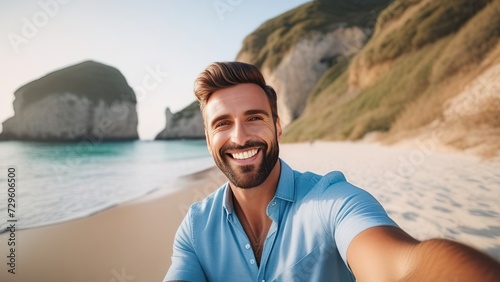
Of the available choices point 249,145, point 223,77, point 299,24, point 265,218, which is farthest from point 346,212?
point 299,24

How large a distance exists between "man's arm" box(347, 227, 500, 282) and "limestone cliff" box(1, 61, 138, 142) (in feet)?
267

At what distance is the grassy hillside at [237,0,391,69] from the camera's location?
47.6 meters

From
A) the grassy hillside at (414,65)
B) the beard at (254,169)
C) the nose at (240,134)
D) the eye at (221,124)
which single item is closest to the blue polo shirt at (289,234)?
the beard at (254,169)

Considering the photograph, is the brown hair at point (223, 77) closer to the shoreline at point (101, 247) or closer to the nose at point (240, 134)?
the nose at point (240, 134)

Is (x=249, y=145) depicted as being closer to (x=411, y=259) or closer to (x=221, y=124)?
(x=221, y=124)

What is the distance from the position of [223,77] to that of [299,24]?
2113 inches

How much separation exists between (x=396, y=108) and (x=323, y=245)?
1947 cm

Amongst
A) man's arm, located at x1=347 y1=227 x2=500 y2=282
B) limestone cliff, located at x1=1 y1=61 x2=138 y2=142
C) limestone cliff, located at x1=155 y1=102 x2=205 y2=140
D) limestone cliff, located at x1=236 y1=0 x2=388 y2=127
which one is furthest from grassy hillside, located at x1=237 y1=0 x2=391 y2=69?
man's arm, located at x1=347 y1=227 x2=500 y2=282

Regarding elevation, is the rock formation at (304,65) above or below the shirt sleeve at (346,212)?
above

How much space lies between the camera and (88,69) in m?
84.5

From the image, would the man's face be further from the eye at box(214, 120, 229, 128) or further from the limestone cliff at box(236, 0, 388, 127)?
the limestone cliff at box(236, 0, 388, 127)

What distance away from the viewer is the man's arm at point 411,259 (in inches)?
30.1

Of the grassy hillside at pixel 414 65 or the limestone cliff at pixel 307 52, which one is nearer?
the grassy hillside at pixel 414 65

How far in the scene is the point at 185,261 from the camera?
1.64m
